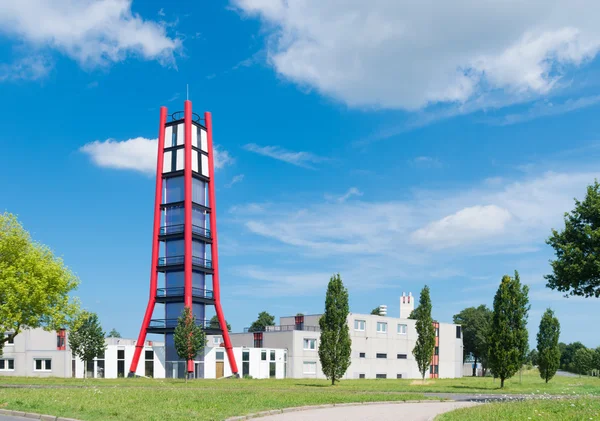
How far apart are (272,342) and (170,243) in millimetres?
19781

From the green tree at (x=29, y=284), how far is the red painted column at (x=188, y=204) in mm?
21631

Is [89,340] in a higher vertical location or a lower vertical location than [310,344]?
higher

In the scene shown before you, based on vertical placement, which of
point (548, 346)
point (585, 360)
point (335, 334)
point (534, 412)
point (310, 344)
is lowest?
point (585, 360)

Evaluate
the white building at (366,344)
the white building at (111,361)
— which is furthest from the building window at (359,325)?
the white building at (111,361)

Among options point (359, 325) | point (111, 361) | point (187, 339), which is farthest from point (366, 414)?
point (359, 325)

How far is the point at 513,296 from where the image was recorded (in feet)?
174

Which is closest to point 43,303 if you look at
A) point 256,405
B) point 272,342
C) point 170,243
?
point 256,405

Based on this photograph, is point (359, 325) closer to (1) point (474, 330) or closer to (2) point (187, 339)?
(2) point (187, 339)

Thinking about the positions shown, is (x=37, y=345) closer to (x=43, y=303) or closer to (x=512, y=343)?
(x=43, y=303)

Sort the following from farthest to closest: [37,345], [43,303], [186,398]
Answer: [37,345] < [43,303] < [186,398]

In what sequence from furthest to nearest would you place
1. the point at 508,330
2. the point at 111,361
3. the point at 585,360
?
the point at 585,360 < the point at 111,361 < the point at 508,330

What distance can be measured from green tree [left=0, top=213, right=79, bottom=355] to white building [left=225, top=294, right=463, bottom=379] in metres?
38.9

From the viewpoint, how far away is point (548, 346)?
7281 centimetres

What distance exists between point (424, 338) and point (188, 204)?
29.1 m
